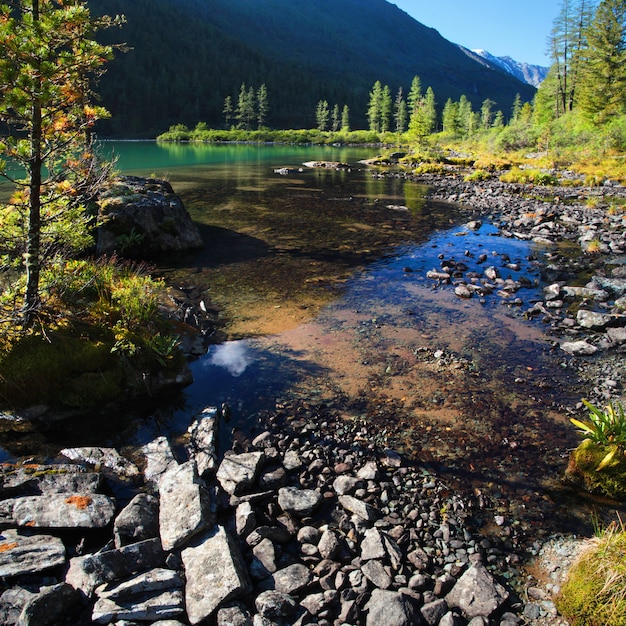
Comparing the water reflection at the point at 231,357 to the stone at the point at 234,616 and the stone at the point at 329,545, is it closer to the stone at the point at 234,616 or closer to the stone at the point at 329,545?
the stone at the point at 329,545

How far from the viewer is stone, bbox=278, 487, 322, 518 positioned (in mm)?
5992

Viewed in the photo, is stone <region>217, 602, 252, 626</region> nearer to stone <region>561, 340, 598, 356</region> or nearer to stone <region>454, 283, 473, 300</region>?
stone <region>561, 340, 598, 356</region>

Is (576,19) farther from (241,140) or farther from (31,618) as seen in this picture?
→ (31,618)

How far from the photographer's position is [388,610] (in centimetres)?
452

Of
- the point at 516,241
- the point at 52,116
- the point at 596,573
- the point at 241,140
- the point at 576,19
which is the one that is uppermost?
the point at 576,19

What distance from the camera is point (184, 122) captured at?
607 feet

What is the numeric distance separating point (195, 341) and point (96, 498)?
553 cm

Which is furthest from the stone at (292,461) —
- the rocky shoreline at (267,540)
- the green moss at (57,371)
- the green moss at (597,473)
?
the green moss at (597,473)

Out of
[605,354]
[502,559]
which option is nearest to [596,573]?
[502,559]

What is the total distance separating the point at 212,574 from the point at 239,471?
1840 mm

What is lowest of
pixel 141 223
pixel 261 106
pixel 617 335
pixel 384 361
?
pixel 384 361

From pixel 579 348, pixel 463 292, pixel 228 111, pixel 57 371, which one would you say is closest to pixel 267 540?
pixel 57 371

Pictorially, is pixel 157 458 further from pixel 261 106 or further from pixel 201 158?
pixel 261 106

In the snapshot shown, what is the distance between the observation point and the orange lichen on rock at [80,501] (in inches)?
218
